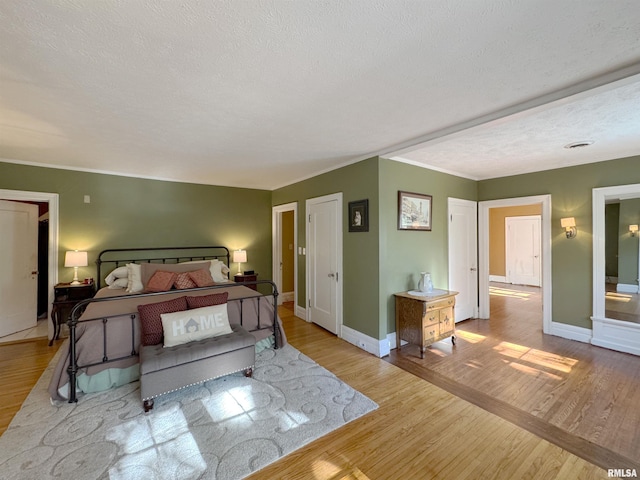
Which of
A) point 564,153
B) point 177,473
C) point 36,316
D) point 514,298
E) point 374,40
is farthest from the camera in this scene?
point 514,298

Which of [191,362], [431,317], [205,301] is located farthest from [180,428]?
[431,317]

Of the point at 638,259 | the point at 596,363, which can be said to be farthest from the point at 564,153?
the point at 596,363

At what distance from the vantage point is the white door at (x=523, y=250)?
779 centimetres

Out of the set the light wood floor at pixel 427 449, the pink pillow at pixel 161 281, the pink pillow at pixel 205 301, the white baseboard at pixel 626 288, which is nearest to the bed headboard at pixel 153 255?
the pink pillow at pixel 161 281

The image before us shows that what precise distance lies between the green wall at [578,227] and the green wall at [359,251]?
9.30 ft

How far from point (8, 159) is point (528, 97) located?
6.12 m

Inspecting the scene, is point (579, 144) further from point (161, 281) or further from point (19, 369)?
point (19, 369)

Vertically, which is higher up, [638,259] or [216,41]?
[216,41]

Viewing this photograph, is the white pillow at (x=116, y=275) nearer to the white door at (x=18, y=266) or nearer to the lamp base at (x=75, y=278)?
the lamp base at (x=75, y=278)

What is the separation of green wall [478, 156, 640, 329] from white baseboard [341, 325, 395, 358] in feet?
9.15

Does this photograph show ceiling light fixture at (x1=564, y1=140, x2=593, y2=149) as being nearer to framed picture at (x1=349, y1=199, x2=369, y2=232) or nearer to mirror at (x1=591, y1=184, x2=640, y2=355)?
mirror at (x1=591, y1=184, x2=640, y2=355)

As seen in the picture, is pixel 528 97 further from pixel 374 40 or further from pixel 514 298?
pixel 514 298

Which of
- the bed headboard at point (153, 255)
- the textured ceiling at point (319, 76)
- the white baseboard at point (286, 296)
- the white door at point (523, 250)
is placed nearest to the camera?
the textured ceiling at point (319, 76)

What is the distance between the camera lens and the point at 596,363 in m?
3.20
